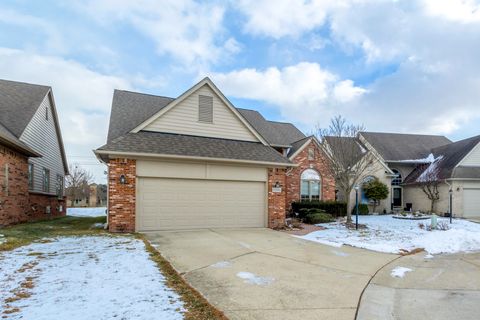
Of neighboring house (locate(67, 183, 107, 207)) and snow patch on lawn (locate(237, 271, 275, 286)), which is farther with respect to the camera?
neighboring house (locate(67, 183, 107, 207))

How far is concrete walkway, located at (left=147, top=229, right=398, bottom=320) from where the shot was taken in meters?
4.57

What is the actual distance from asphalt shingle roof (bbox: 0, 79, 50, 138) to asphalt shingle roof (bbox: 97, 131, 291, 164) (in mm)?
6099

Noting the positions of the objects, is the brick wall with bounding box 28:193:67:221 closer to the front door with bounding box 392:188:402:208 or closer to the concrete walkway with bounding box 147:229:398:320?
the concrete walkway with bounding box 147:229:398:320

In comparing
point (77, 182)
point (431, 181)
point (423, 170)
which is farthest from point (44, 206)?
point (77, 182)

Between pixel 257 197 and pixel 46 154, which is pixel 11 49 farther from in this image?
pixel 257 197

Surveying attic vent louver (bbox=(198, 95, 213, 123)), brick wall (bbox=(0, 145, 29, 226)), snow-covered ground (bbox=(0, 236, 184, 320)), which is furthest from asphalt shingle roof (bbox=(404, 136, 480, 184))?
brick wall (bbox=(0, 145, 29, 226))

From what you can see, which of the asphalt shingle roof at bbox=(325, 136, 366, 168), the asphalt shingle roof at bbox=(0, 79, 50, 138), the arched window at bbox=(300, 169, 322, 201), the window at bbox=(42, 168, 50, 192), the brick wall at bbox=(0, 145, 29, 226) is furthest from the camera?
the arched window at bbox=(300, 169, 322, 201)

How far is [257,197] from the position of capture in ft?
44.2

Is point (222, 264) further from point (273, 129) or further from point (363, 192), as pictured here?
point (363, 192)

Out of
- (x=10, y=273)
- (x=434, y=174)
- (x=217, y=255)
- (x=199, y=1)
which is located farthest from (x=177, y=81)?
(x=434, y=174)

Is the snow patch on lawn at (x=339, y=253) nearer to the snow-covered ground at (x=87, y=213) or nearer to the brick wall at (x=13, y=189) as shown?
the brick wall at (x=13, y=189)

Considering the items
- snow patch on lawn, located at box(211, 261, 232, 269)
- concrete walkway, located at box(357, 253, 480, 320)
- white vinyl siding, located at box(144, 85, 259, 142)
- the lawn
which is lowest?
concrete walkway, located at box(357, 253, 480, 320)

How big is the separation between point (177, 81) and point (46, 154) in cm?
873

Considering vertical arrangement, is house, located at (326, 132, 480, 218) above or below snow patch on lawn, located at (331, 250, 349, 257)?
above
